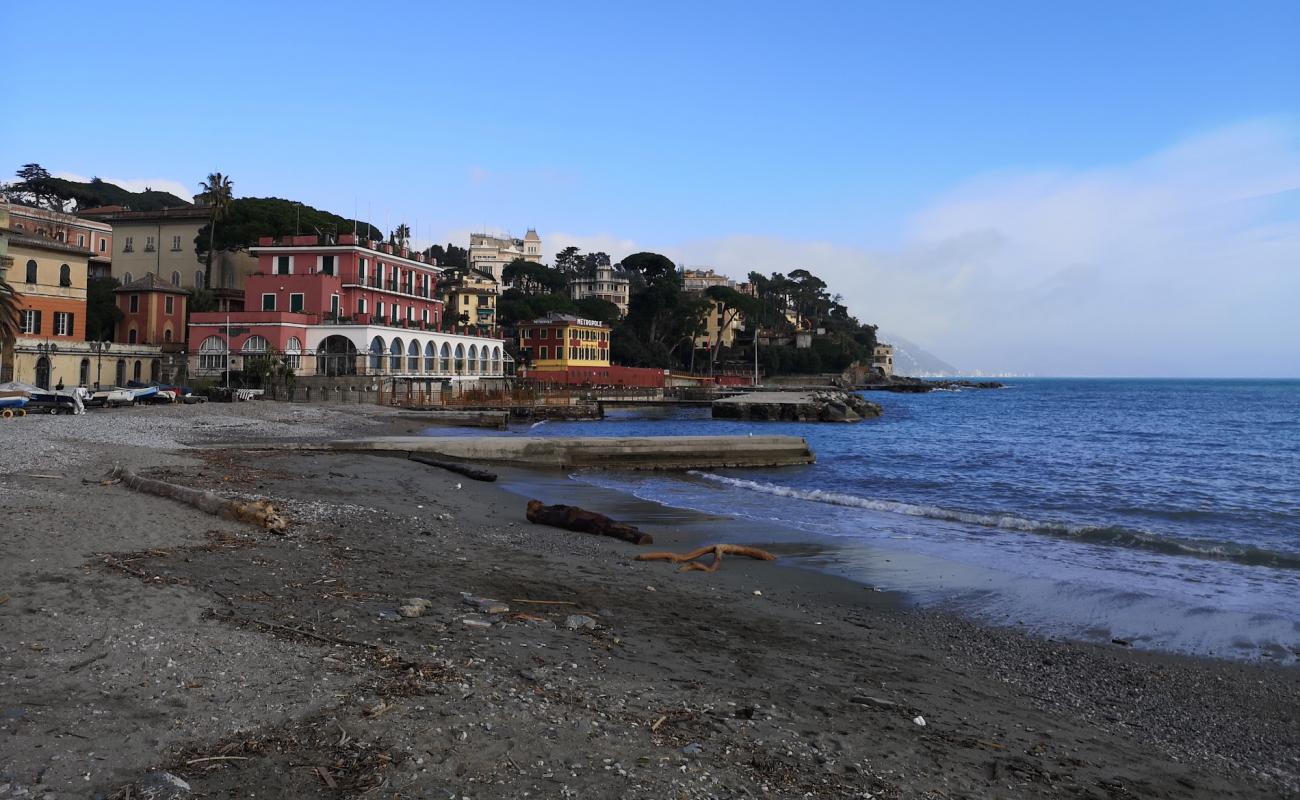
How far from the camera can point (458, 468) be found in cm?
2356

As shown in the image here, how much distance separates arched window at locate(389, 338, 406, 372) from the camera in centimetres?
6172

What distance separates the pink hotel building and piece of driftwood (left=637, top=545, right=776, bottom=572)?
48958mm

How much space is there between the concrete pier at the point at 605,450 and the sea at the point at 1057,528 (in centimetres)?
112

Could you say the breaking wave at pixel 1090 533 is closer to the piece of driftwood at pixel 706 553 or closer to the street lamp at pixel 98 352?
the piece of driftwood at pixel 706 553

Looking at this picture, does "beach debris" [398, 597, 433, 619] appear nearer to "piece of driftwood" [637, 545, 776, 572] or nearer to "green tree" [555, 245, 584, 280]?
"piece of driftwood" [637, 545, 776, 572]

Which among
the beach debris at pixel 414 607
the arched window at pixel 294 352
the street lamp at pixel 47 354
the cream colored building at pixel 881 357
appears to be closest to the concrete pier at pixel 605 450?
the beach debris at pixel 414 607

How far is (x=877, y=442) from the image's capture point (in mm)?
46500

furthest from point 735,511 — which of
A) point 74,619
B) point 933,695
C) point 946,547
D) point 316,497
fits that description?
point 74,619

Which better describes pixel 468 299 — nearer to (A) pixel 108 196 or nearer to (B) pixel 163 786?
(A) pixel 108 196

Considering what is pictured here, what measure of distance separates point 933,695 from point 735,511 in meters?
12.8

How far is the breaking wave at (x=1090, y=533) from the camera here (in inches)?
619

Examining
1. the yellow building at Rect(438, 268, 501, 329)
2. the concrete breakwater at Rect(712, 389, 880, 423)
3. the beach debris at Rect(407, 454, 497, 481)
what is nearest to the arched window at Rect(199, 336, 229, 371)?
the yellow building at Rect(438, 268, 501, 329)

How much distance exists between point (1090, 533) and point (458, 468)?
1615cm

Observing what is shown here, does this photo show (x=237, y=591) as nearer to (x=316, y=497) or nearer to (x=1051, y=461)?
(x=316, y=497)
